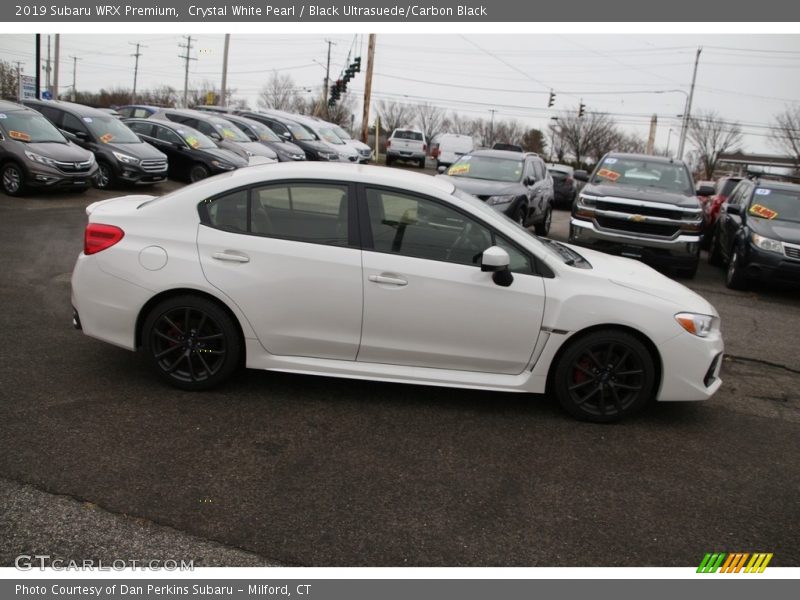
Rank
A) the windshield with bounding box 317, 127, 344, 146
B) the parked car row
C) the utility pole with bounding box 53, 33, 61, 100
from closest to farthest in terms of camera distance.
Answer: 1. the parked car row
2. the windshield with bounding box 317, 127, 344, 146
3. the utility pole with bounding box 53, 33, 61, 100

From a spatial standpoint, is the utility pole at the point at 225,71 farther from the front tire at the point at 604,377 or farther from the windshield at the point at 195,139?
the front tire at the point at 604,377

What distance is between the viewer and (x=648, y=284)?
5066 millimetres

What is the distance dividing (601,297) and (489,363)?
0.87 meters

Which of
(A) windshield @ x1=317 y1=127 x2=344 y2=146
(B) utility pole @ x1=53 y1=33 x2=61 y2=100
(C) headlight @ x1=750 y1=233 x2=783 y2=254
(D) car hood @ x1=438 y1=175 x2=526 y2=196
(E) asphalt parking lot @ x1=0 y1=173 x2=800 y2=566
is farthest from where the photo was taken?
(B) utility pole @ x1=53 y1=33 x2=61 y2=100

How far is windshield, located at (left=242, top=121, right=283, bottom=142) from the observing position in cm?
2252

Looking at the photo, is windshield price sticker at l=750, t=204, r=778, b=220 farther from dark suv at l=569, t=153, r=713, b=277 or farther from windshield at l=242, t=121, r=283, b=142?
windshield at l=242, t=121, r=283, b=142

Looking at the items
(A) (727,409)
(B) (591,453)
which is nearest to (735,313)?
(A) (727,409)

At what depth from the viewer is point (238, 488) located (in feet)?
12.3

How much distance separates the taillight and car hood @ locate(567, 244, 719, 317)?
3.32 m

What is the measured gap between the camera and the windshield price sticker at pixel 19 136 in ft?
44.4

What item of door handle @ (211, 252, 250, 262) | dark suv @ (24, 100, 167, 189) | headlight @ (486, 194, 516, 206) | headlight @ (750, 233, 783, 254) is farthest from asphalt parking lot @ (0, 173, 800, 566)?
dark suv @ (24, 100, 167, 189)

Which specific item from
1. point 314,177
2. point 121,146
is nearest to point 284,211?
point 314,177

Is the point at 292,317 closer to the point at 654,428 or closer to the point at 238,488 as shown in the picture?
the point at 238,488

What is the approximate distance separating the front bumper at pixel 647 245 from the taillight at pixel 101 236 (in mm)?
8050
